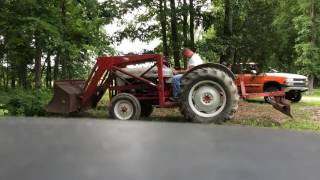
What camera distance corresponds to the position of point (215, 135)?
738cm

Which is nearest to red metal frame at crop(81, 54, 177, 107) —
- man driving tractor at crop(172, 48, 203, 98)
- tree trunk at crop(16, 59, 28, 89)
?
man driving tractor at crop(172, 48, 203, 98)

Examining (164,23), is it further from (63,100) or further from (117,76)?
(63,100)

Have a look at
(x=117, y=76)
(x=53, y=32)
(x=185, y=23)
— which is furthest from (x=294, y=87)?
(x=117, y=76)

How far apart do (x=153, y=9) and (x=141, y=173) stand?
1631cm

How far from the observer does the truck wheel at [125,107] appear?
12.1 meters

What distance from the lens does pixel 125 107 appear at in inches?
484

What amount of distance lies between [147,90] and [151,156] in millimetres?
7918

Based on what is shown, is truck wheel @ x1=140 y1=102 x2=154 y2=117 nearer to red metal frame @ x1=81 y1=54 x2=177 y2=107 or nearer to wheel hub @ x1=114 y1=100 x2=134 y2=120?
red metal frame @ x1=81 y1=54 x2=177 y2=107

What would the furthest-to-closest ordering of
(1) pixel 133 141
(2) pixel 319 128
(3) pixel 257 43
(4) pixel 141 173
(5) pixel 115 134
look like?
(3) pixel 257 43 < (2) pixel 319 128 < (5) pixel 115 134 < (1) pixel 133 141 < (4) pixel 141 173

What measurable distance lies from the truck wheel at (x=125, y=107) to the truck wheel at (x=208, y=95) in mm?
1031

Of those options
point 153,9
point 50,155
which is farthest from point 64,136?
point 153,9

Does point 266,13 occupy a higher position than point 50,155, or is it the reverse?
point 266,13

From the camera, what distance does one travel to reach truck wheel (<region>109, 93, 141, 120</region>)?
39.7ft

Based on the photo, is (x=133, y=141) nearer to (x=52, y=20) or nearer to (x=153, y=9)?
(x=52, y=20)
